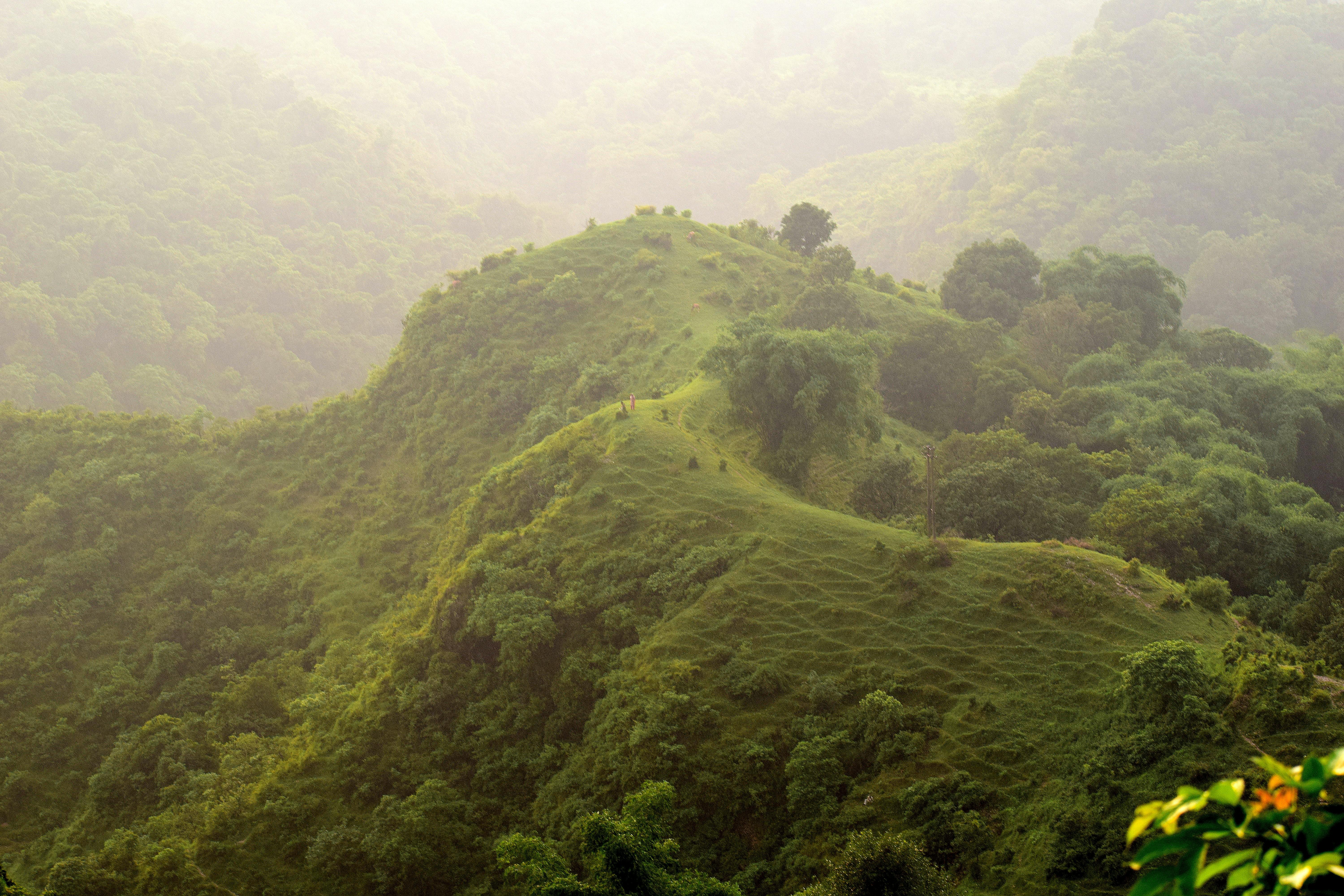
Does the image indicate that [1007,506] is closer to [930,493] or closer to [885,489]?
[885,489]

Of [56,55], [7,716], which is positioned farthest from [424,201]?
[7,716]

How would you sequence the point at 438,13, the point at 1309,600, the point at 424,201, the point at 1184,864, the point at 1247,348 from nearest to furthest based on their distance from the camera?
1. the point at 1184,864
2. the point at 1309,600
3. the point at 1247,348
4. the point at 424,201
5. the point at 438,13

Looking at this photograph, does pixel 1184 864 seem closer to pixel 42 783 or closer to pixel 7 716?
pixel 42 783

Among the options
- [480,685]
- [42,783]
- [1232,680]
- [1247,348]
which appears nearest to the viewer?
[1232,680]

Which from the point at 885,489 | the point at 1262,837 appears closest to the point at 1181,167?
the point at 885,489

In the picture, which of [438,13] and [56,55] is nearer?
[56,55]

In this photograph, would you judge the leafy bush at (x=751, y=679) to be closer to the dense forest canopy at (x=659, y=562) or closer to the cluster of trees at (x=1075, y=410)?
the dense forest canopy at (x=659, y=562)
